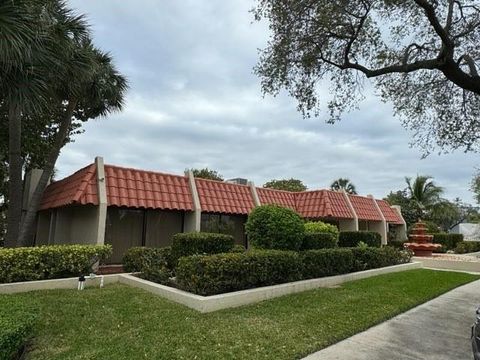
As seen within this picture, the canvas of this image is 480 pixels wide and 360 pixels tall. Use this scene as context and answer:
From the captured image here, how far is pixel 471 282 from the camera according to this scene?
13.0 meters

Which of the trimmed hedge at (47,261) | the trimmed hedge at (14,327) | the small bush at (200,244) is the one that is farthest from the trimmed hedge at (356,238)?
the trimmed hedge at (14,327)

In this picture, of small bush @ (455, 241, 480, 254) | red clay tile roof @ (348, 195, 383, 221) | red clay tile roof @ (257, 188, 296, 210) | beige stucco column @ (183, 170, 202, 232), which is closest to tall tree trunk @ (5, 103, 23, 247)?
beige stucco column @ (183, 170, 202, 232)

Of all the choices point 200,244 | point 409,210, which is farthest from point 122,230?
point 409,210

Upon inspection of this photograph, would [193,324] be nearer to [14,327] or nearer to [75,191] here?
[14,327]

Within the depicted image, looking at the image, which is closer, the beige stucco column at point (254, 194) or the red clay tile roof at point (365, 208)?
the beige stucco column at point (254, 194)

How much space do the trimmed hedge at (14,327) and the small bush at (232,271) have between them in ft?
11.4

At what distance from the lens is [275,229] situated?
10461mm

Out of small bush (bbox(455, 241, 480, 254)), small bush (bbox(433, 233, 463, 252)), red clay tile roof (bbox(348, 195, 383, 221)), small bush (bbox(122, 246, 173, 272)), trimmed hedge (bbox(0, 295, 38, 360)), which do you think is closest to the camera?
trimmed hedge (bbox(0, 295, 38, 360))

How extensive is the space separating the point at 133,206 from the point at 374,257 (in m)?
9.73

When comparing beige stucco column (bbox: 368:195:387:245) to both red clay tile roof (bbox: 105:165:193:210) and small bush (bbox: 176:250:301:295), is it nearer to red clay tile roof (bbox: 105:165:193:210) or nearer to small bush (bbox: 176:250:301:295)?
red clay tile roof (bbox: 105:165:193:210)

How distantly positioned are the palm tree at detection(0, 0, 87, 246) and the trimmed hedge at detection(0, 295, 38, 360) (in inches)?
211

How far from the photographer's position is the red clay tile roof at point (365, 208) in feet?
76.2

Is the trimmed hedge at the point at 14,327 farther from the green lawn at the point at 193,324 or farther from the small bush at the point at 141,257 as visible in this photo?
the small bush at the point at 141,257

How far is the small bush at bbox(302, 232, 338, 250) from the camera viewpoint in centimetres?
1172
